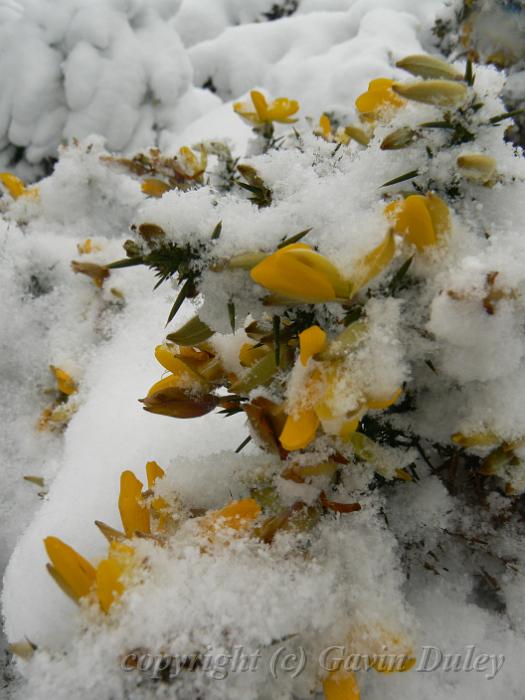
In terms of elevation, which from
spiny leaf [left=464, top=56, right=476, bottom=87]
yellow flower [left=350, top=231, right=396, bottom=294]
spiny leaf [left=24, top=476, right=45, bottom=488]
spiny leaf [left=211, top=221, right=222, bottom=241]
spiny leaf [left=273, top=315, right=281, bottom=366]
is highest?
spiny leaf [left=464, top=56, right=476, bottom=87]

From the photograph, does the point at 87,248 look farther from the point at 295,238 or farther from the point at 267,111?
the point at 295,238

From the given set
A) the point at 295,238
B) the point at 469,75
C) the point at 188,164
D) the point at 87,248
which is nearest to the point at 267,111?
the point at 188,164

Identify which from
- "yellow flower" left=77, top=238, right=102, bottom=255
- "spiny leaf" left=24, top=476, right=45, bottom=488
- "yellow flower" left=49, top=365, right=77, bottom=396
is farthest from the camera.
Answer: "yellow flower" left=77, top=238, right=102, bottom=255

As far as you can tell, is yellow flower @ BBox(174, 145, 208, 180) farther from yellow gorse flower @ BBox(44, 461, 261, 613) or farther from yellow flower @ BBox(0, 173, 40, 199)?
yellow gorse flower @ BBox(44, 461, 261, 613)

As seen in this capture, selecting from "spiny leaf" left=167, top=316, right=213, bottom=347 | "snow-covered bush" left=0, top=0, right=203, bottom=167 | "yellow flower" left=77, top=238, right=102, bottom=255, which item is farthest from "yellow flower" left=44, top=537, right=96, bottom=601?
"snow-covered bush" left=0, top=0, right=203, bottom=167

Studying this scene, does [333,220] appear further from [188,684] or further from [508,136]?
[508,136]
